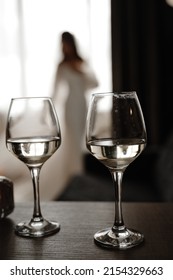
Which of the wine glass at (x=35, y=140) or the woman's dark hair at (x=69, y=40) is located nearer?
the wine glass at (x=35, y=140)

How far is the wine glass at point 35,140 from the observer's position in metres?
0.76

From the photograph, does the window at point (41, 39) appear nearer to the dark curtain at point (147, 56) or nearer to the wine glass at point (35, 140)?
the dark curtain at point (147, 56)

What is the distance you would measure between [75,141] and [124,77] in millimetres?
956

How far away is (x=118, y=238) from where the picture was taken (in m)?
0.71

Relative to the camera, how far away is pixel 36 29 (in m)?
5.37

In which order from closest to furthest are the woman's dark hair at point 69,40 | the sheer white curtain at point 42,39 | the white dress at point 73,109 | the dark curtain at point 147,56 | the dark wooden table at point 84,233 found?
the dark wooden table at point 84,233
the woman's dark hair at point 69,40
the white dress at point 73,109
the dark curtain at point 147,56
the sheer white curtain at point 42,39

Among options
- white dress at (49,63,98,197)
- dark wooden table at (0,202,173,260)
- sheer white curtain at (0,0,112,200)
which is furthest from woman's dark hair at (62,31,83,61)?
dark wooden table at (0,202,173,260)

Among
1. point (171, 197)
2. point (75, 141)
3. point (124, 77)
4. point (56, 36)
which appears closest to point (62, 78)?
point (75, 141)

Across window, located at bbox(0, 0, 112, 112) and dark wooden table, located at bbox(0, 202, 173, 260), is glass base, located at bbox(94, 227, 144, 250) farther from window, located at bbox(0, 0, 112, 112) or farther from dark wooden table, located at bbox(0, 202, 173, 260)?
window, located at bbox(0, 0, 112, 112)

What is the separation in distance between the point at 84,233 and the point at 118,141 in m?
0.18

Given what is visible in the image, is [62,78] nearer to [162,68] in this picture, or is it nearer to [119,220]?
[162,68]

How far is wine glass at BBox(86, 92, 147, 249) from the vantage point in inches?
27.3

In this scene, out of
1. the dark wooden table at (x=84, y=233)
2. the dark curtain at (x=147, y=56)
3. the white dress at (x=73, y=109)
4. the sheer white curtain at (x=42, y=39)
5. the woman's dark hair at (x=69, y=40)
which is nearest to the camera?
the dark wooden table at (x=84, y=233)

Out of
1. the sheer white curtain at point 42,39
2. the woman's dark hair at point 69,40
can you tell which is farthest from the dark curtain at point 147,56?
the woman's dark hair at point 69,40
